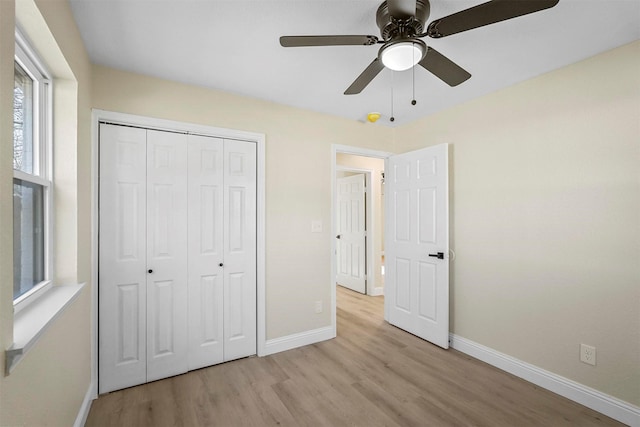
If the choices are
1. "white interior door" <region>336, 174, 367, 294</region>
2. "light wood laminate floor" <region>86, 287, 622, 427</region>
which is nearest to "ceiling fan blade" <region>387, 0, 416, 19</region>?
"light wood laminate floor" <region>86, 287, 622, 427</region>

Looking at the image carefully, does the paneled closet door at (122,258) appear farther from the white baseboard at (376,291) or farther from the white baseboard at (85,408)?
the white baseboard at (376,291)

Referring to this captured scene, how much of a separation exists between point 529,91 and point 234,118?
98.6 inches

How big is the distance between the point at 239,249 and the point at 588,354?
277cm

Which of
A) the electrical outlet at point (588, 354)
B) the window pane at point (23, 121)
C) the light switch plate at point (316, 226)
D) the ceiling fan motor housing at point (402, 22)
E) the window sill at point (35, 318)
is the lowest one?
the electrical outlet at point (588, 354)

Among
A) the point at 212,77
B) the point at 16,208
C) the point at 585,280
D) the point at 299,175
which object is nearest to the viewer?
the point at 16,208

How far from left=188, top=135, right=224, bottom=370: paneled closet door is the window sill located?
0.92 m

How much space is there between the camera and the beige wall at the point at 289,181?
2578 millimetres

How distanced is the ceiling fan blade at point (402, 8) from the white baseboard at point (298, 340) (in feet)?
8.93

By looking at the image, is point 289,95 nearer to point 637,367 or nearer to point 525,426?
point 525,426

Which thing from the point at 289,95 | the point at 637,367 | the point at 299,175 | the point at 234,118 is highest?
the point at 289,95

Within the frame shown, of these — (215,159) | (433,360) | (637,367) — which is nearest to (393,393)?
(433,360)

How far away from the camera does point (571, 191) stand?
218 cm

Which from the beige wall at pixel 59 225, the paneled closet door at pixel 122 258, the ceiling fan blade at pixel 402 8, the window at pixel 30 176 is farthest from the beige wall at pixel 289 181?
the ceiling fan blade at pixel 402 8

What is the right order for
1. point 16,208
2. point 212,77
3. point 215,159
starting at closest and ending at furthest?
point 16,208 < point 212,77 < point 215,159
